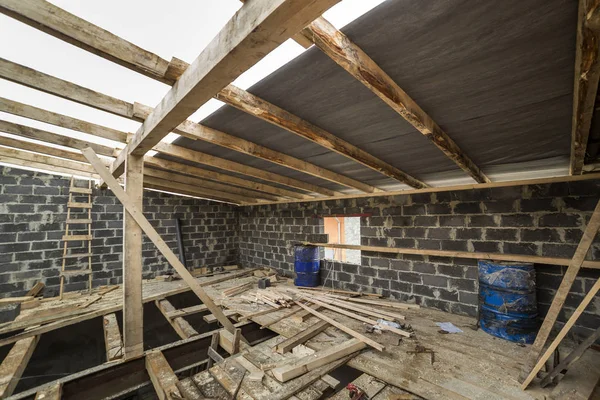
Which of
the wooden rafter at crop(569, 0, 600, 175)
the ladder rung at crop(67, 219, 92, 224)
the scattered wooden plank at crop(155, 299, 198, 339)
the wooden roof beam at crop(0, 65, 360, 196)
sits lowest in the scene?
the scattered wooden plank at crop(155, 299, 198, 339)

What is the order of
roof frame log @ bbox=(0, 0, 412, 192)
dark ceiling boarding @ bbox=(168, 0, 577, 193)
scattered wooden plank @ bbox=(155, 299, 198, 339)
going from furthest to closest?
scattered wooden plank @ bbox=(155, 299, 198, 339), roof frame log @ bbox=(0, 0, 412, 192), dark ceiling boarding @ bbox=(168, 0, 577, 193)

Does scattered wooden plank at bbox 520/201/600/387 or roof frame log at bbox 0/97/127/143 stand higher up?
roof frame log at bbox 0/97/127/143

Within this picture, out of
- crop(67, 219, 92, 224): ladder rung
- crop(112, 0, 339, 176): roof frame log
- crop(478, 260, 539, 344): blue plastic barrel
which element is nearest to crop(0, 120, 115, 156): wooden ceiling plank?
crop(112, 0, 339, 176): roof frame log

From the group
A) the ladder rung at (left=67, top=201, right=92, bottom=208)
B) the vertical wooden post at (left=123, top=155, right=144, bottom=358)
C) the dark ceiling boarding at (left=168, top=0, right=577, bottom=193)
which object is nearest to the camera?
the dark ceiling boarding at (left=168, top=0, right=577, bottom=193)

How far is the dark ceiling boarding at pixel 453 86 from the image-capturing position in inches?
47.3

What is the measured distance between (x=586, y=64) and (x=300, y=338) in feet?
10.8

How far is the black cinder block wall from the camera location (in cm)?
312

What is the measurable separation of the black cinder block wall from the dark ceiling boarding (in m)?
0.57

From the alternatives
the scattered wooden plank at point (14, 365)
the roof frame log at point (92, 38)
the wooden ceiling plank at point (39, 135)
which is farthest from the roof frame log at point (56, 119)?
the scattered wooden plank at point (14, 365)

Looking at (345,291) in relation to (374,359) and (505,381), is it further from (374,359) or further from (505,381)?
(505,381)

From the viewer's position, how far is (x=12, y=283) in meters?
5.01

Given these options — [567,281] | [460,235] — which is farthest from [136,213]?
[460,235]

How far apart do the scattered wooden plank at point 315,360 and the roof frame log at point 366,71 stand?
2.31 metres

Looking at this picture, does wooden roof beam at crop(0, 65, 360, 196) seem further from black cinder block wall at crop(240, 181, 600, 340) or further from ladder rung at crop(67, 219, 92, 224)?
ladder rung at crop(67, 219, 92, 224)
